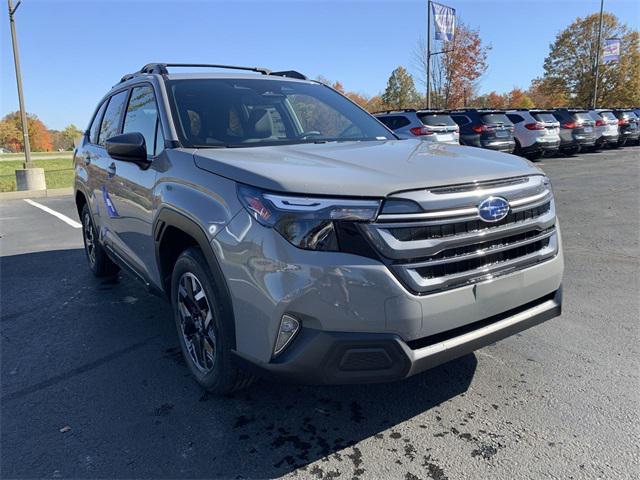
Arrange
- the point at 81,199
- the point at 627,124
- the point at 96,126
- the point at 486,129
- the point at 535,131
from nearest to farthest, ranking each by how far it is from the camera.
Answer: the point at 96,126
the point at 81,199
the point at 486,129
the point at 535,131
the point at 627,124

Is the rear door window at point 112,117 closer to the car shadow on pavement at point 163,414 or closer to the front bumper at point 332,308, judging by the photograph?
the car shadow on pavement at point 163,414

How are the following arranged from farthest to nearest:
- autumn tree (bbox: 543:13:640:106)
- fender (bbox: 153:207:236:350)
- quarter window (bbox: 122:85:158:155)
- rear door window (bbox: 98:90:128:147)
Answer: autumn tree (bbox: 543:13:640:106) → rear door window (bbox: 98:90:128:147) → quarter window (bbox: 122:85:158:155) → fender (bbox: 153:207:236:350)

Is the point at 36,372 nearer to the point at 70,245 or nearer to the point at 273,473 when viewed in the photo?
the point at 273,473

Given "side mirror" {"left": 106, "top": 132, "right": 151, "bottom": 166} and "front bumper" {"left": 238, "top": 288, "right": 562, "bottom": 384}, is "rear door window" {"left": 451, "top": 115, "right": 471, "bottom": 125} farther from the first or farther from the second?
"front bumper" {"left": 238, "top": 288, "right": 562, "bottom": 384}

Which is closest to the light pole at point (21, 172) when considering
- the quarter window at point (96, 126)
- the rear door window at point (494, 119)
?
the quarter window at point (96, 126)

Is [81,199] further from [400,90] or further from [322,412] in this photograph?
[400,90]

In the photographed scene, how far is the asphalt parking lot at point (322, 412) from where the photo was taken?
2.29 metres

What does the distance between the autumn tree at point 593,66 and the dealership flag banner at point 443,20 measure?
3151cm

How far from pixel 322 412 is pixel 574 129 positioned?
20.1 meters

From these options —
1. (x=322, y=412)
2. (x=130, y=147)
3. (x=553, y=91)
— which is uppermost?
(x=553, y=91)

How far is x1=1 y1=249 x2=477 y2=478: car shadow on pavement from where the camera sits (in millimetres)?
2340

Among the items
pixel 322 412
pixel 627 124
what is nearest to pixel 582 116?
pixel 627 124

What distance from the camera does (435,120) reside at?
1434 cm

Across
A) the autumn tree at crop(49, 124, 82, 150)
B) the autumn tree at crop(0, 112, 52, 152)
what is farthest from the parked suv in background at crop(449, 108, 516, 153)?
the autumn tree at crop(49, 124, 82, 150)
